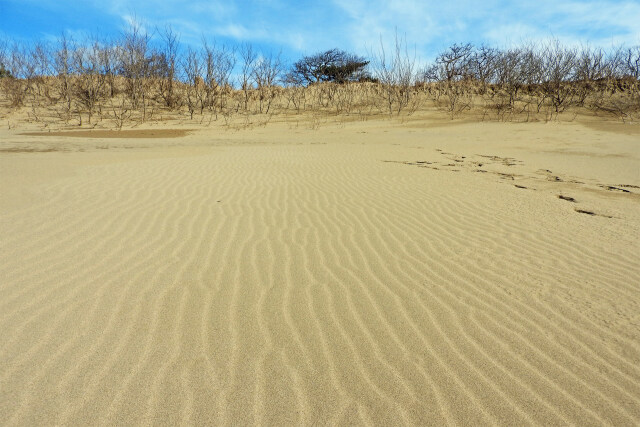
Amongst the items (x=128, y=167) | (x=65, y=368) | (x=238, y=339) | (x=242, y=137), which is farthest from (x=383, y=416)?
(x=242, y=137)

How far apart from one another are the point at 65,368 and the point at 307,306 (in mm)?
1466

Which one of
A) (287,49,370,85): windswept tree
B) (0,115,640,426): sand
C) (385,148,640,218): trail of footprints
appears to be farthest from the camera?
(287,49,370,85): windswept tree

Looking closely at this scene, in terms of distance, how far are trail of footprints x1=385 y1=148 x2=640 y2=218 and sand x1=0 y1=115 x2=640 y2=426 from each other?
0.22 meters

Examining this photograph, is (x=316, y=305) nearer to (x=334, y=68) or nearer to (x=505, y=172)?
(x=505, y=172)

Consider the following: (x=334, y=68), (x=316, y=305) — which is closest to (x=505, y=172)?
(x=316, y=305)

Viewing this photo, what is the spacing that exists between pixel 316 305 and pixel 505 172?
6833 mm

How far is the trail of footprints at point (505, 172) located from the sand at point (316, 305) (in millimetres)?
220

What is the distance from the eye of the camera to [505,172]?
7949mm

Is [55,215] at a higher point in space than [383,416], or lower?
higher

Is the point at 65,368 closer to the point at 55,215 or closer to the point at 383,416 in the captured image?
the point at 383,416

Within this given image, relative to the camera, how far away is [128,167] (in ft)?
25.3

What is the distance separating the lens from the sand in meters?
1.83

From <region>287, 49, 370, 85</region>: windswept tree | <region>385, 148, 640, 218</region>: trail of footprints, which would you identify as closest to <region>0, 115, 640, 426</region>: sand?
<region>385, 148, 640, 218</region>: trail of footprints

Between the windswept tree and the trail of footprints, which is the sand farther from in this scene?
the windswept tree
